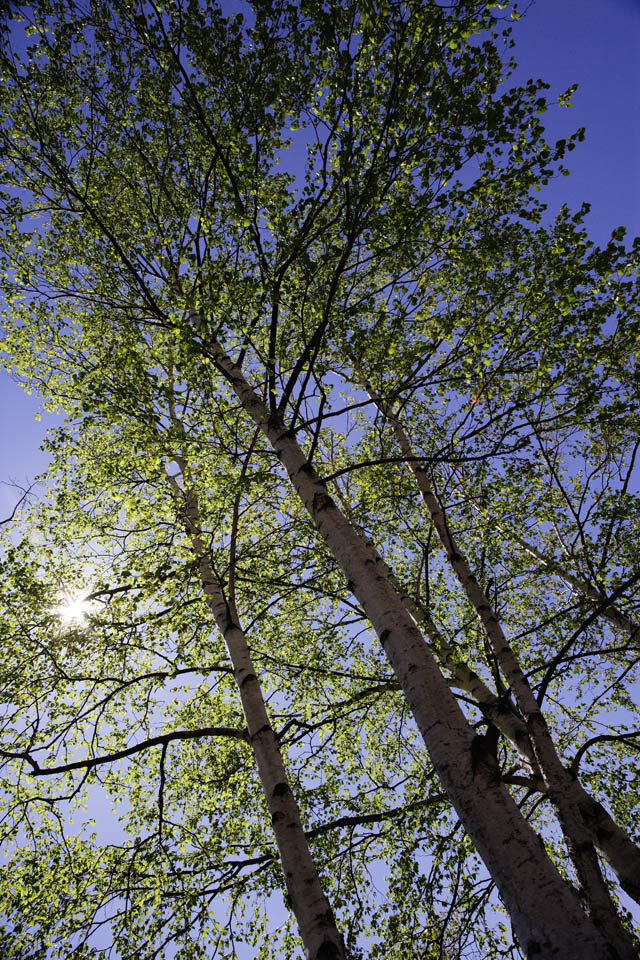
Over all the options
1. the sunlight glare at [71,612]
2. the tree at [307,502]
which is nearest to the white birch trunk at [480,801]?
the tree at [307,502]

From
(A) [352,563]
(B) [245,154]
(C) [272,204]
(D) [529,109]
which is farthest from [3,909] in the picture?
(D) [529,109]

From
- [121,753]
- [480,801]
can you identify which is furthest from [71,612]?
[480,801]

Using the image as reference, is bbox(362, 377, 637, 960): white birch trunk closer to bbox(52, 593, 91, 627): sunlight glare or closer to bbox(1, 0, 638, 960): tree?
bbox(1, 0, 638, 960): tree

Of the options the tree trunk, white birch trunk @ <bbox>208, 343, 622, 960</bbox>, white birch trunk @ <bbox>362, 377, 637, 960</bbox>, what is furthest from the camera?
white birch trunk @ <bbox>362, 377, 637, 960</bbox>

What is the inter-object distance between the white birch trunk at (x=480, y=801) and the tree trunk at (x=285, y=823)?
5.93 feet

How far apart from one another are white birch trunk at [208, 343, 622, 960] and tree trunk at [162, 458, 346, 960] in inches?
71.2

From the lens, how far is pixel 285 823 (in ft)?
12.7

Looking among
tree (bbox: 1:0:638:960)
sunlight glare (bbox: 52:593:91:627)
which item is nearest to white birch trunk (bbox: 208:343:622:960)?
tree (bbox: 1:0:638:960)

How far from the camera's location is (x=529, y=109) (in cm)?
429

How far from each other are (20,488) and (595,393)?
29.5ft

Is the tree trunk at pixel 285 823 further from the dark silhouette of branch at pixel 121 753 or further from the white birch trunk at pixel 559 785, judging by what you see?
the white birch trunk at pixel 559 785

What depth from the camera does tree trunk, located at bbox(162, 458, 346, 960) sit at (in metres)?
3.15

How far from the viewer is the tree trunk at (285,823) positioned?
3148 millimetres

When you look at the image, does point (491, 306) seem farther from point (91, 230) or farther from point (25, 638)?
point (25, 638)
